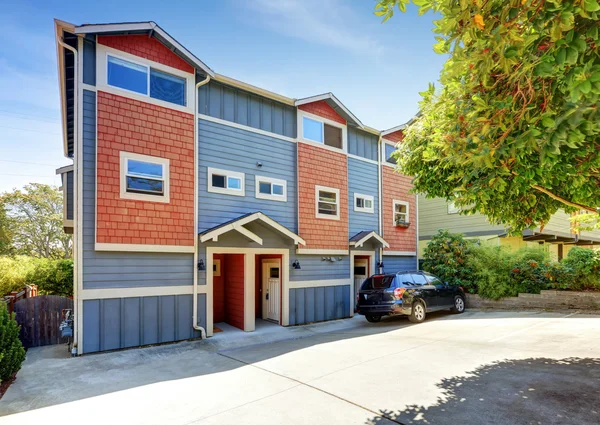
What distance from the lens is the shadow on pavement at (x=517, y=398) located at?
4195mm

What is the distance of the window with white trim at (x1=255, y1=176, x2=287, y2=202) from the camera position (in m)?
11.3

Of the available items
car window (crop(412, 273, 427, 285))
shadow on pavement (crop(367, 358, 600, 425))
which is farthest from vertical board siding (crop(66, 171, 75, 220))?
car window (crop(412, 273, 427, 285))

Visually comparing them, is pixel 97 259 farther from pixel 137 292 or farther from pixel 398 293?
pixel 398 293

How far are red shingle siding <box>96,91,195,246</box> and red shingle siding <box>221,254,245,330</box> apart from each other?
204 cm

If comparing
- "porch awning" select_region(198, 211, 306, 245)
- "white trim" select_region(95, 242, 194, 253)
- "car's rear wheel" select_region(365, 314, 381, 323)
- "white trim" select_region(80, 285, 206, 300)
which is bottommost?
"car's rear wheel" select_region(365, 314, 381, 323)

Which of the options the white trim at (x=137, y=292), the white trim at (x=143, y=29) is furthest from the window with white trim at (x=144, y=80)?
the white trim at (x=137, y=292)

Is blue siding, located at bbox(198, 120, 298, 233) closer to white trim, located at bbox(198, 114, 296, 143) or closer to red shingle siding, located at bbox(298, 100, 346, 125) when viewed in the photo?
white trim, located at bbox(198, 114, 296, 143)

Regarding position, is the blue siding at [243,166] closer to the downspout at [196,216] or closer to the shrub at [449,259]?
the downspout at [196,216]

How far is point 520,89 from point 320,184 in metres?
9.10

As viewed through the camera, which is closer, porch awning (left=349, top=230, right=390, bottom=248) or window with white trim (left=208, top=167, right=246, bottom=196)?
window with white trim (left=208, top=167, right=246, bottom=196)

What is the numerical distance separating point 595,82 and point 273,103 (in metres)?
9.96

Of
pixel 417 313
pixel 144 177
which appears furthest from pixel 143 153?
pixel 417 313

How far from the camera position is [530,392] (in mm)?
4895

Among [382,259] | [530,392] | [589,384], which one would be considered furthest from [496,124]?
[382,259]
